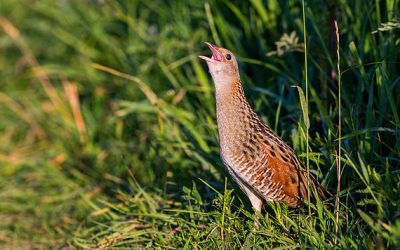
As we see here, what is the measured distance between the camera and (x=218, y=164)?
4605 mm

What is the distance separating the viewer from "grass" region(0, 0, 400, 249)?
3.84 m

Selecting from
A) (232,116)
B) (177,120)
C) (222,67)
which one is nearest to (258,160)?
(232,116)

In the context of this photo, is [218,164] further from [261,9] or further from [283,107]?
[261,9]

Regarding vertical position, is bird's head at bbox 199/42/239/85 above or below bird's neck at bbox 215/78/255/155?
above

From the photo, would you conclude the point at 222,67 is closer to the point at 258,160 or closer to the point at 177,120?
the point at 258,160

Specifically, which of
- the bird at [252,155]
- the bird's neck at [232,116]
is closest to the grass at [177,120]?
the bird at [252,155]

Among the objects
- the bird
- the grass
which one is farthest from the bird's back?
the grass

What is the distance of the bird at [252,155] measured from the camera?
12.6 feet

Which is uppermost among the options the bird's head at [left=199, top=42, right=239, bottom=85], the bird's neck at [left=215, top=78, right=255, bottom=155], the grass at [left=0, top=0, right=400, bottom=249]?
the bird's head at [left=199, top=42, right=239, bottom=85]

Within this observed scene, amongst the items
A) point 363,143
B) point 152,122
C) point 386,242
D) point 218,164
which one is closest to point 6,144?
point 152,122

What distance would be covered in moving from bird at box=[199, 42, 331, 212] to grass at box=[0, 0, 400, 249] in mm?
100

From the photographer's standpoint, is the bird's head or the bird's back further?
the bird's head

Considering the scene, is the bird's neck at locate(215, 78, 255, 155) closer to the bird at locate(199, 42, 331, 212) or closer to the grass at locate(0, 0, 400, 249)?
the bird at locate(199, 42, 331, 212)

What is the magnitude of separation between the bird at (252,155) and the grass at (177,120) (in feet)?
0.33
